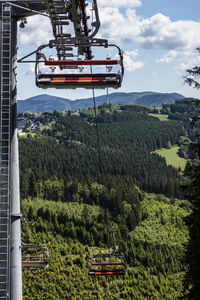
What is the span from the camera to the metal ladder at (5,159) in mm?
13086

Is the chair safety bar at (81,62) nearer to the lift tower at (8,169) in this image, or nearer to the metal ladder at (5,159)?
the lift tower at (8,169)

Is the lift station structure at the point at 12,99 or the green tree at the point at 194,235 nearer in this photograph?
the lift station structure at the point at 12,99

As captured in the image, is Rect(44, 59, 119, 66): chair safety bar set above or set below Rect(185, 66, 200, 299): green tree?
above

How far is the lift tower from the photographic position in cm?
1321

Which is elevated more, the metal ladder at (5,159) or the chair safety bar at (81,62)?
the chair safety bar at (81,62)

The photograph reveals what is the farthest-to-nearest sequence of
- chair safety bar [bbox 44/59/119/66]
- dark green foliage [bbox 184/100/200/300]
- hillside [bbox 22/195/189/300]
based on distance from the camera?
hillside [bbox 22/195/189/300] < dark green foliage [bbox 184/100/200/300] < chair safety bar [bbox 44/59/119/66]

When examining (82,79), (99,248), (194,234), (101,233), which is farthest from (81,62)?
(101,233)

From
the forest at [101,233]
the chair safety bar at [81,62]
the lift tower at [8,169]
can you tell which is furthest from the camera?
the forest at [101,233]

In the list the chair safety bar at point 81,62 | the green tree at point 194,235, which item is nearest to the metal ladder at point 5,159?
the chair safety bar at point 81,62

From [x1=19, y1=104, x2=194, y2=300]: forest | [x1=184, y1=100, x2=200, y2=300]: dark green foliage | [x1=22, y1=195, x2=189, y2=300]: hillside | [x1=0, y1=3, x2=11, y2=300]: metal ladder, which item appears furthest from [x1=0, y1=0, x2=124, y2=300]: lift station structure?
[x1=22, y1=195, x2=189, y2=300]: hillside

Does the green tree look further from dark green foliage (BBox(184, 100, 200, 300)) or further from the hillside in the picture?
the hillside

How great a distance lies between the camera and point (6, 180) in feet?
43.9

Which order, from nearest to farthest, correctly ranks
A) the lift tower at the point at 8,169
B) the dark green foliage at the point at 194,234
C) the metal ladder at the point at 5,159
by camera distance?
the metal ladder at the point at 5,159
the lift tower at the point at 8,169
the dark green foliage at the point at 194,234

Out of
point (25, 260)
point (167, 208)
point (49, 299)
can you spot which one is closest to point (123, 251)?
point (49, 299)
